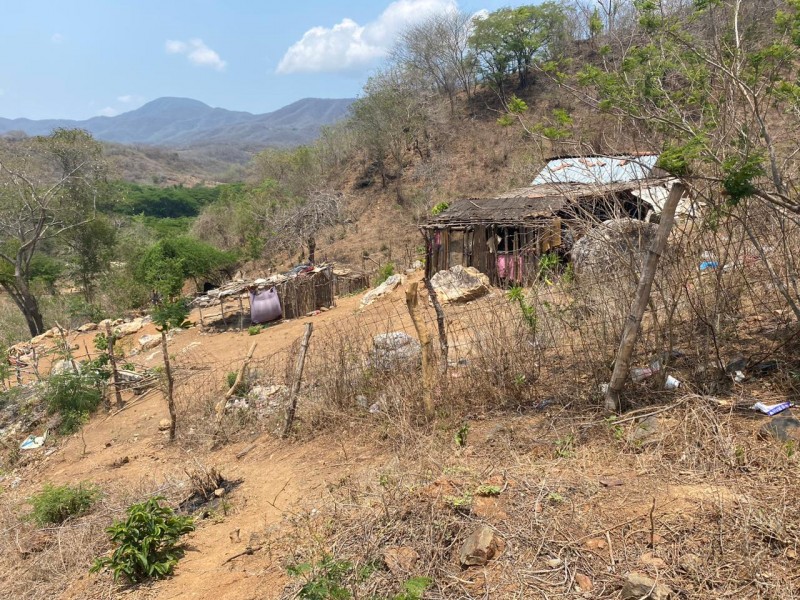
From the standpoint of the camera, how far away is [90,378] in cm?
843

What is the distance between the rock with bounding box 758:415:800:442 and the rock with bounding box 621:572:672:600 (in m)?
1.37

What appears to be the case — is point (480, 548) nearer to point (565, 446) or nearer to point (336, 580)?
point (336, 580)

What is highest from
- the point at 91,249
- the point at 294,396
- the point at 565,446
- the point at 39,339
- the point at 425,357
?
the point at 91,249

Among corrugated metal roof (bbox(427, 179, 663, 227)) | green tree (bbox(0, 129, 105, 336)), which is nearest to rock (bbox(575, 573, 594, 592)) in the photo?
corrugated metal roof (bbox(427, 179, 663, 227))

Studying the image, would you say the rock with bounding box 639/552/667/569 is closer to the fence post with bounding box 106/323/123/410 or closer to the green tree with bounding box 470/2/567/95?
the fence post with bounding box 106/323/123/410

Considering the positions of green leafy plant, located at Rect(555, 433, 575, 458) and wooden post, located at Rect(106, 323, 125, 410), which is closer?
green leafy plant, located at Rect(555, 433, 575, 458)

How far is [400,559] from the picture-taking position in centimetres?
287

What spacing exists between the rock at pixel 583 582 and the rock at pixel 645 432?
47.9 inches

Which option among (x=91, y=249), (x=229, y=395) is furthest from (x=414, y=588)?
(x=91, y=249)

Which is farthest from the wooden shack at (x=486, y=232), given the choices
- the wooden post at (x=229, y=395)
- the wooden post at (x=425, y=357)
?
the wooden post at (x=425, y=357)

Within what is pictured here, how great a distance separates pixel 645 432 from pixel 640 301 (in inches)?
33.3

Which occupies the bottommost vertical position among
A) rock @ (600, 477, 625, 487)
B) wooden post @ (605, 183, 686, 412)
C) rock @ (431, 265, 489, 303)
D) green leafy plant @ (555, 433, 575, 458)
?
rock @ (431, 265, 489, 303)

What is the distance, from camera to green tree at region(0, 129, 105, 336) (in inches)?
656

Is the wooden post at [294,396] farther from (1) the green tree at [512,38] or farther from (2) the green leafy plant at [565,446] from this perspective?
(1) the green tree at [512,38]
